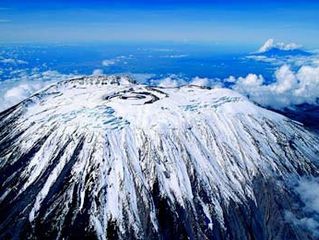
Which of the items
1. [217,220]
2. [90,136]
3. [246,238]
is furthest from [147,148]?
[246,238]

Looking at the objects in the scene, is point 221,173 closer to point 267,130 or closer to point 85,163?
point 267,130

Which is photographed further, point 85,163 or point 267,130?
point 267,130

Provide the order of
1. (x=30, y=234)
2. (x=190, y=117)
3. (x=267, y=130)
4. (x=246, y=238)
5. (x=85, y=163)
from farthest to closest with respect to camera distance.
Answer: (x=267, y=130) < (x=190, y=117) < (x=85, y=163) < (x=246, y=238) < (x=30, y=234)

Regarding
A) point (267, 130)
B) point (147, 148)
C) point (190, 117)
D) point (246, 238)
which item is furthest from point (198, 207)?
point (267, 130)

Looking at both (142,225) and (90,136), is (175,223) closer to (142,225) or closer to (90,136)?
(142,225)

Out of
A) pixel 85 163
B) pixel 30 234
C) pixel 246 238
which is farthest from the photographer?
pixel 85 163

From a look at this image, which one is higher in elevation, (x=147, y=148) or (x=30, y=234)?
(x=147, y=148)
